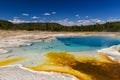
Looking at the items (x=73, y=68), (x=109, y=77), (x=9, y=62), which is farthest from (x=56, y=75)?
(x=9, y=62)

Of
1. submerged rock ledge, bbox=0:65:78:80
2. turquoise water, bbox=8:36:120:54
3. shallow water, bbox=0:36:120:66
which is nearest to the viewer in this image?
submerged rock ledge, bbox=0:65:78:80

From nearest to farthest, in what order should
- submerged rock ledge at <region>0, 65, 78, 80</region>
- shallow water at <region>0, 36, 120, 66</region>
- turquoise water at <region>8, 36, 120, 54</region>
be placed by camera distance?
submerged rock ledge at <region>0, 65, 78, 80</region>, shallow water at <region>0, 36, 120, 66</region>, turquoise water at <region>8, 36, 120, 54</region>

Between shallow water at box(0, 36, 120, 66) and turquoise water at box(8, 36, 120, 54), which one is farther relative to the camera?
turquoise water at box(8, 36, 120, 54)

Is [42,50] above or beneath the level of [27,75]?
above

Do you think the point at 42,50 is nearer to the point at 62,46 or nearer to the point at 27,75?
the point at 62,46

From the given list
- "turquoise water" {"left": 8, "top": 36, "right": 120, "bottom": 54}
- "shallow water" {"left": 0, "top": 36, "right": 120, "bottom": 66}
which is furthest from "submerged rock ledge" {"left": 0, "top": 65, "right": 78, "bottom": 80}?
"turquoise water" {"left": 8, "top": 36, "right": 120, "bottom": 54}

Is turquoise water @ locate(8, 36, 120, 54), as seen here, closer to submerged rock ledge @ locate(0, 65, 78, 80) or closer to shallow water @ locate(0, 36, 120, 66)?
shallow water @ locate(0, 36, 120, 66)

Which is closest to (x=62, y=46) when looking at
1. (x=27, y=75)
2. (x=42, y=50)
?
(x=42, y=50)

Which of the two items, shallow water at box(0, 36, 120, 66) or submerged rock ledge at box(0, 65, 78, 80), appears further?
shallow water at box(0, 36, 120, 66)

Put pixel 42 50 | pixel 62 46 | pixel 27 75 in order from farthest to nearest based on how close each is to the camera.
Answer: pixel 62 46, pixel 42 50, pixel 27 75

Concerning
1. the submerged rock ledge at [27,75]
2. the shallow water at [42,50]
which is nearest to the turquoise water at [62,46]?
the shallow water at [42,50]

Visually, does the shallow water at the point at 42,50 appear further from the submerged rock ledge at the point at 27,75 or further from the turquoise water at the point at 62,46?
the submerged rock ledge at the point at 27,75

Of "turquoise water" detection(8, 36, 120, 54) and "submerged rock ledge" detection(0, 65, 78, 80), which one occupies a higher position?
"turquoise water" detection(8, 36, 120, 54)

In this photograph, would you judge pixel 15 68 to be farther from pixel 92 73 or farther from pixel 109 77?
pixel 109 77
